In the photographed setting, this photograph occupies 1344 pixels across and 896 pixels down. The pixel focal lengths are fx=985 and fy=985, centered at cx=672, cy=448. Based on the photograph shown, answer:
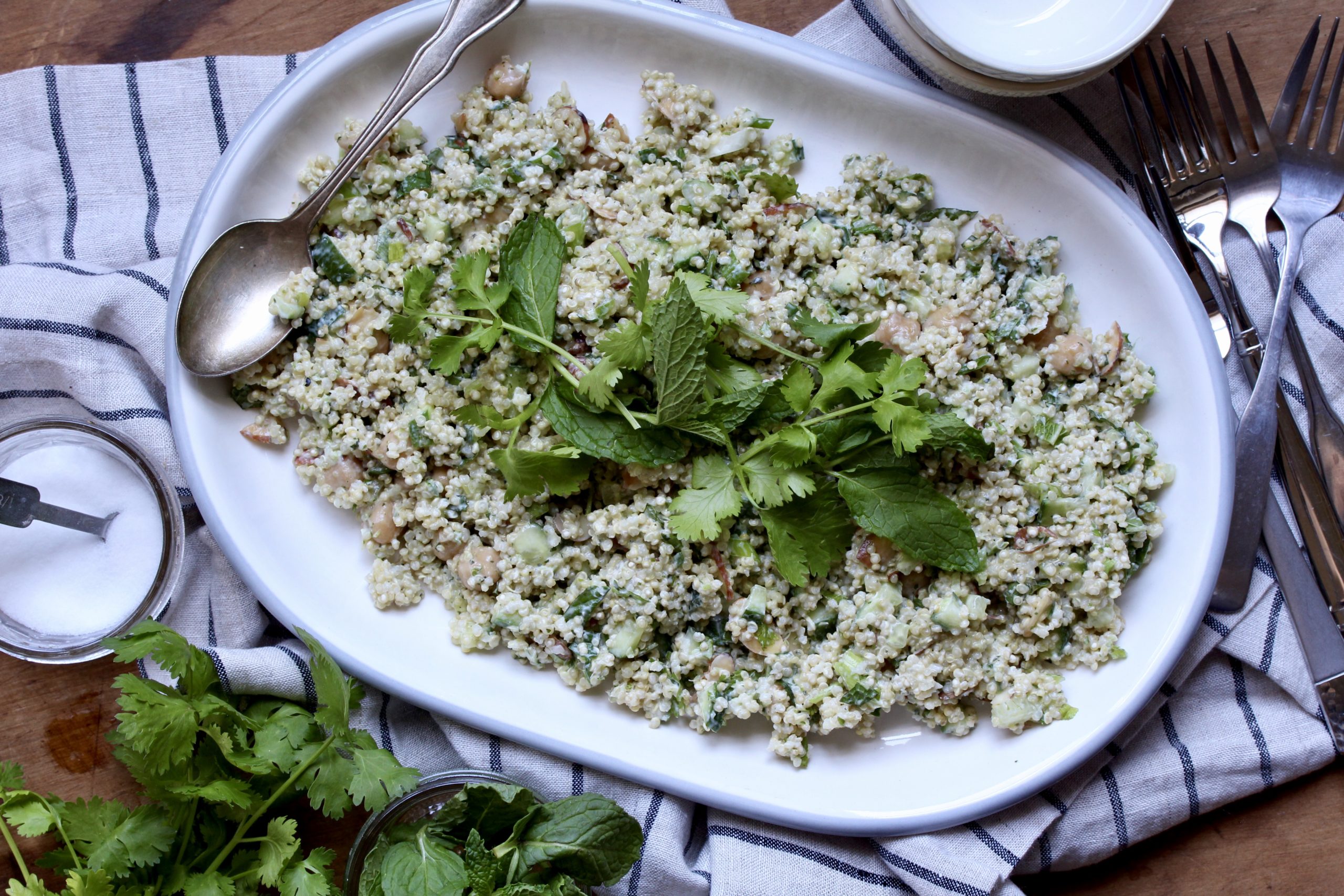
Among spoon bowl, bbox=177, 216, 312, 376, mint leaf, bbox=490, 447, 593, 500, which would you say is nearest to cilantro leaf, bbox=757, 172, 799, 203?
mint leaf, bbox=490, 447, 593, 500

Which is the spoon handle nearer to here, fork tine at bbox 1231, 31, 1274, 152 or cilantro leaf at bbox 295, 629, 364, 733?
cilantro leaf at bbox 295, 629, 364, 733

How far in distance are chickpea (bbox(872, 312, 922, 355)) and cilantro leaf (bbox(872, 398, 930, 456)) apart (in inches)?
8.1

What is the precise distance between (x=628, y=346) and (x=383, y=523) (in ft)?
2.10

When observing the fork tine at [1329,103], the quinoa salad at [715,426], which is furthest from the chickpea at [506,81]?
the fork tine at [1329,103]

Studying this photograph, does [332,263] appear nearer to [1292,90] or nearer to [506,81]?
[506,81]

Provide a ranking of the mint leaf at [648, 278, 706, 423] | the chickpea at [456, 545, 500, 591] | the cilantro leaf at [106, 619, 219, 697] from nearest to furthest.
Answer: the mint leaf at [648, 278, 706, 423] < the cilantro leaf at [106, 619, 219, 697] < the chickpea at [456, 545, 500, 591]

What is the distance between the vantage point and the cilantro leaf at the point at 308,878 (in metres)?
1.88

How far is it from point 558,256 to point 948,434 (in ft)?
2.64

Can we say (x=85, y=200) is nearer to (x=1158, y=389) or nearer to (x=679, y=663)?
(x=679, y=663)

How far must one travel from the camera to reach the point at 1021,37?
75.9 inches

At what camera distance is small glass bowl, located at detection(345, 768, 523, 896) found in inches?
77.0

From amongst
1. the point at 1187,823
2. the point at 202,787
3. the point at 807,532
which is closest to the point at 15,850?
the point at 202,787

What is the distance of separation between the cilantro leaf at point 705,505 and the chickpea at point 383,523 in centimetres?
58

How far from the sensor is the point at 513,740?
193 cm
